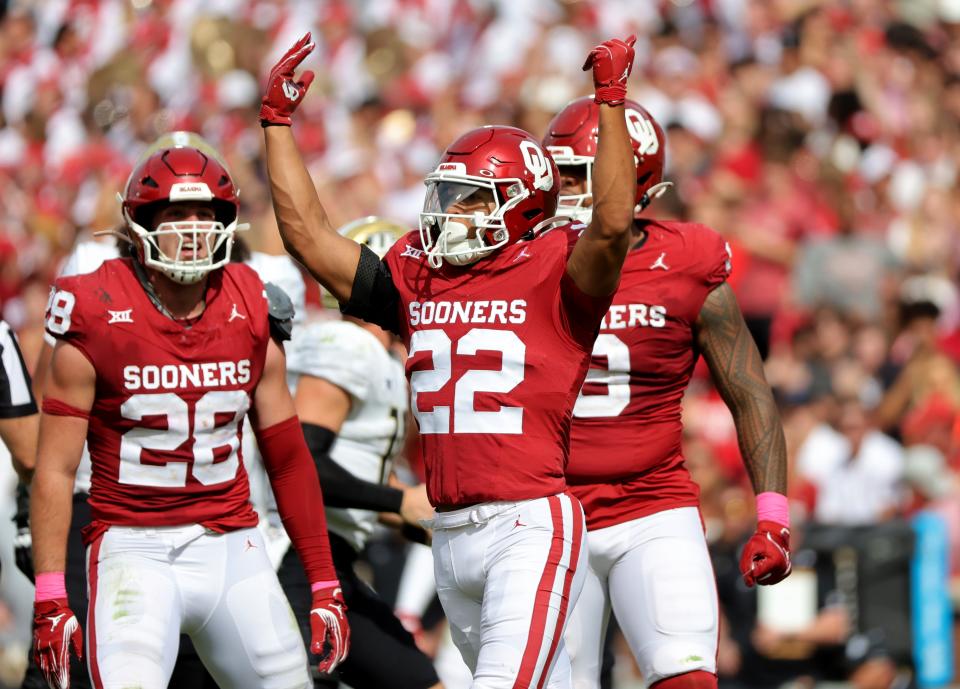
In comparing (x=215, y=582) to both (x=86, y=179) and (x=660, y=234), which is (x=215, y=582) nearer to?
(x=660, y=234)

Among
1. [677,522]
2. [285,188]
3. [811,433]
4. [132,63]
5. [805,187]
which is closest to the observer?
[285,188]

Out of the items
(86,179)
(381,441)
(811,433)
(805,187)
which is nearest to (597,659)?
(381,441)

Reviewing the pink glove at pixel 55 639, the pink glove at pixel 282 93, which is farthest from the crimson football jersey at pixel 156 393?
the pink glove at pixel 282 93

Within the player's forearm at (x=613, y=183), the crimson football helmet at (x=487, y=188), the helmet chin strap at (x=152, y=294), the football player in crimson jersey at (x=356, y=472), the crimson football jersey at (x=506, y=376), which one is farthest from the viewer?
the football player in crimson jersey at (x=356, y=472)

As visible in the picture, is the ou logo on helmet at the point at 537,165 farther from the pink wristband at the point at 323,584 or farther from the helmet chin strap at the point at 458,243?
the pink wristband at the point at 323,584

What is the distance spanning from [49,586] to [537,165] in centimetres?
177

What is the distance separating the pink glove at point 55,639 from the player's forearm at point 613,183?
180 cm

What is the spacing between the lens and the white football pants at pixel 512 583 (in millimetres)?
4246

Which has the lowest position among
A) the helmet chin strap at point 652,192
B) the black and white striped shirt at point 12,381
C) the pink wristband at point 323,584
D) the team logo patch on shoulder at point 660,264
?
the pink wristband at point 323,584

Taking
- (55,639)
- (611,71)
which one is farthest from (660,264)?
(55,639)

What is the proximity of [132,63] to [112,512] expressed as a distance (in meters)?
10.3

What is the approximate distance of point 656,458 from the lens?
515cm

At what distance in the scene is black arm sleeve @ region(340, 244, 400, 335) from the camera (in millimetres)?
4676

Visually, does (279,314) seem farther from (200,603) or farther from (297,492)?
(200,603)
